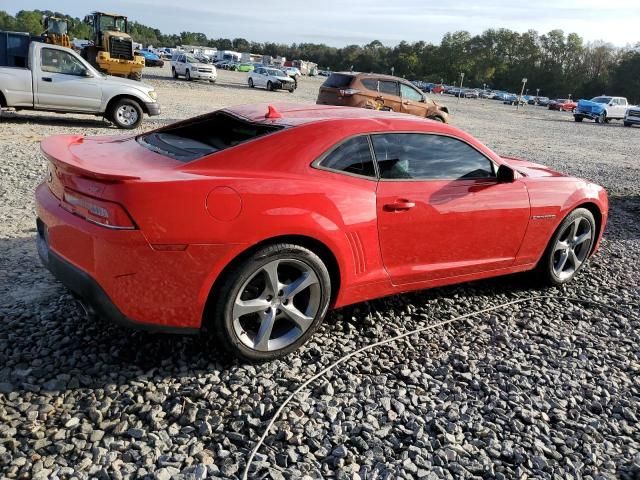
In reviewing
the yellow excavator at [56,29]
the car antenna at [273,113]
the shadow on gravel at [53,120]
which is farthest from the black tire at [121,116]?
the yellow excavator at [56,29]

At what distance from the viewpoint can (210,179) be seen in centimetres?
289

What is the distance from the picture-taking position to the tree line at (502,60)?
103125 millimetres

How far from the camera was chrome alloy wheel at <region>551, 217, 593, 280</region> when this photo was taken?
477 cm

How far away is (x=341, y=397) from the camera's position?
9.92 ft

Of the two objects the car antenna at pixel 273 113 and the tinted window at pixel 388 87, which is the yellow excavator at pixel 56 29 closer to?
the tinted window at pixel 388 87

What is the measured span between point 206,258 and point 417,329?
173cm

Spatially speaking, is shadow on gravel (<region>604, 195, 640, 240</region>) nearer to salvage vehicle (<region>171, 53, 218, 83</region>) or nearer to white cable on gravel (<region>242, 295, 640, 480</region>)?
white cable on gravel (<region>242, 295, 640, 480</region>)

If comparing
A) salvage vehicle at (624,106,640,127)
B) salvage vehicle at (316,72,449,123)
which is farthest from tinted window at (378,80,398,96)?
salvage vehicle at (624,106,640,127)

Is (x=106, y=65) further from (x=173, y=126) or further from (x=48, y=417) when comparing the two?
(x=48, y=417)

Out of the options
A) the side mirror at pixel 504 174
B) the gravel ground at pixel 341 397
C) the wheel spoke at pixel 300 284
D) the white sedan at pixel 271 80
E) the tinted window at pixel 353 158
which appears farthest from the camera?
the white sedan at pixel 271 80

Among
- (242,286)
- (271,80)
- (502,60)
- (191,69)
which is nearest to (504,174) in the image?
(242,286)

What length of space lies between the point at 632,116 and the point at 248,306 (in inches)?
1426

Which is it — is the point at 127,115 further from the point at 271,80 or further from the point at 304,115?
the point at 271,80

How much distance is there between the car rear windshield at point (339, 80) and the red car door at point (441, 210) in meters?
12.4
